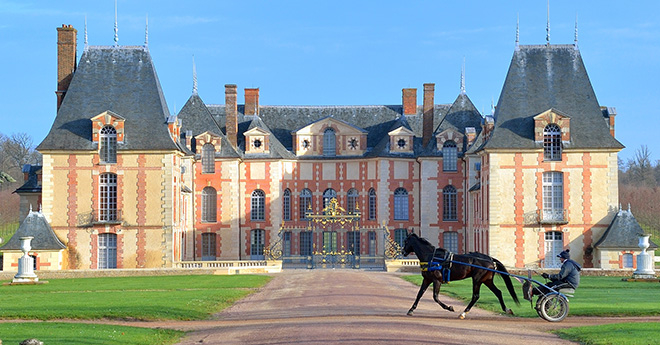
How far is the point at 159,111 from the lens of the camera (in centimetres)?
4138

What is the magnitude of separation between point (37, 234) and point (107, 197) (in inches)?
133

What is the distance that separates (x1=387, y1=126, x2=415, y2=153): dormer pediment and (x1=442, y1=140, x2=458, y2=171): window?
6.49 ft

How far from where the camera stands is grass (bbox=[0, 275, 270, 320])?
63.6 ft

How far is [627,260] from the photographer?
125ft

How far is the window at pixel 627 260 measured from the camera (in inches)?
1502

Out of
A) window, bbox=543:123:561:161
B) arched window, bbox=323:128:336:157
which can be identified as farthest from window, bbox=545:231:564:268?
arched window, bbox=323:128:336:157

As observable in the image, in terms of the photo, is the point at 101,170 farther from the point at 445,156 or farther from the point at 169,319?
the point at 169,319

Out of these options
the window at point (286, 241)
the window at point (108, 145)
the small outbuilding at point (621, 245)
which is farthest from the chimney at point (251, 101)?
the small outbuilding at point (621, 245)

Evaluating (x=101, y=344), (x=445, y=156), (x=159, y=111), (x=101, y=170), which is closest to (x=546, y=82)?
(x=445, y=156)

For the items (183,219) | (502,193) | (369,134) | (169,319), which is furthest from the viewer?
(369,134)

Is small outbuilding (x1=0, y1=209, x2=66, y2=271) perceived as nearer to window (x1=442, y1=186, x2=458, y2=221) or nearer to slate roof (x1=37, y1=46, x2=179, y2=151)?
slate roof (x1=37, y1=46, x2=179, y2=151)

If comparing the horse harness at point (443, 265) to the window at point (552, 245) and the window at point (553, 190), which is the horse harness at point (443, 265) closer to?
the window at point (552, 245)

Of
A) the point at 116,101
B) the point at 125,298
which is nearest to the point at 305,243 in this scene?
the point at 116,101

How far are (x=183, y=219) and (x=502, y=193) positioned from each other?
16.0 meters
